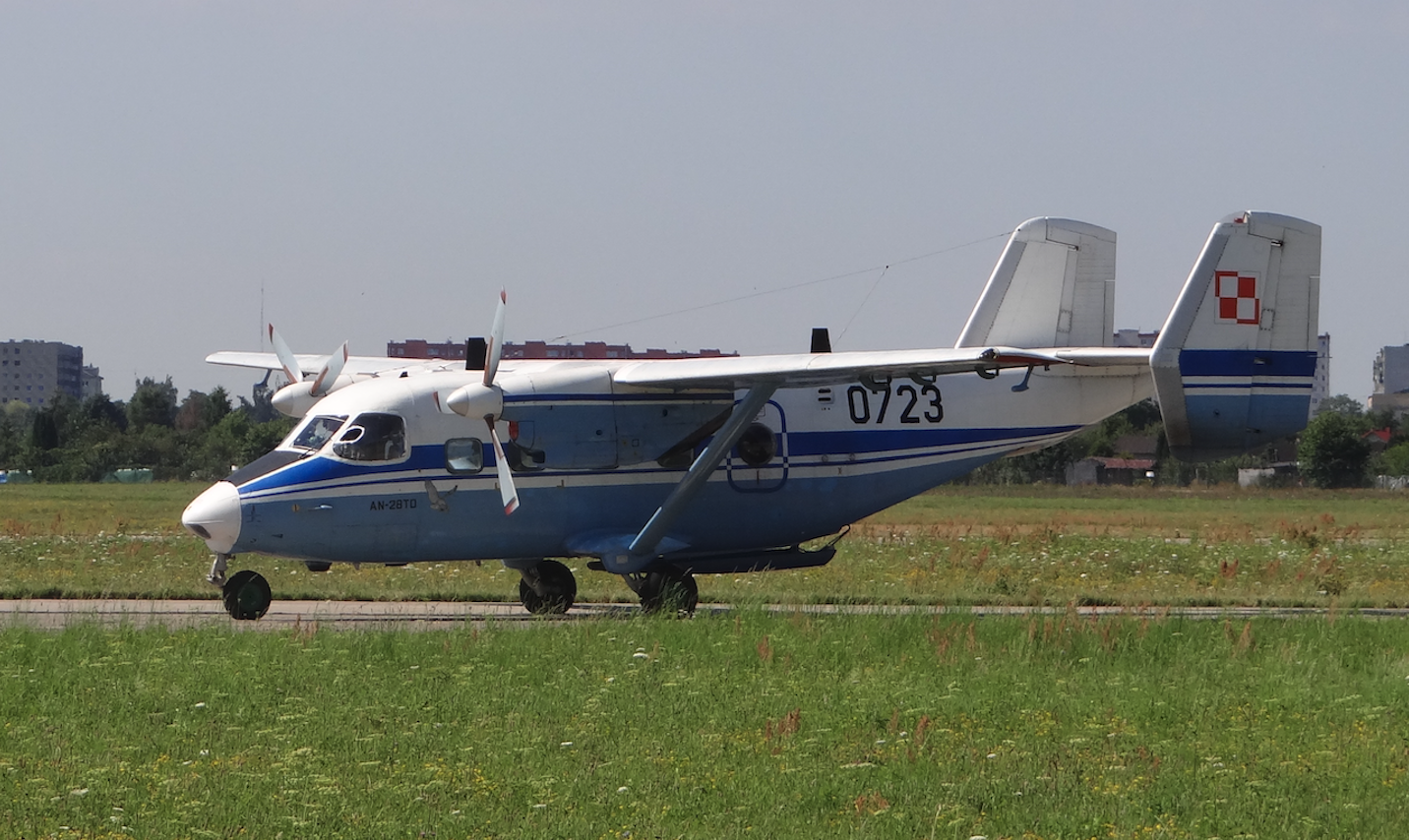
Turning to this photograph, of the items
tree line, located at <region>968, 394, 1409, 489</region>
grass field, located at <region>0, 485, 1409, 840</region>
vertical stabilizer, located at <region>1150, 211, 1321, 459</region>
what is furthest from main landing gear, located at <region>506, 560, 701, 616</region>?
tree line, located at <region>968, 394, 1409, 489</region>

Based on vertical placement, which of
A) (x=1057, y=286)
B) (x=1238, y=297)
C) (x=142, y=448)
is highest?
(x=1057, y=286)

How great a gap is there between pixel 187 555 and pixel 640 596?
13.2m

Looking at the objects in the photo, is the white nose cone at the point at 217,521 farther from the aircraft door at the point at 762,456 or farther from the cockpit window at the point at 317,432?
the aircraft door at the point at 762,456

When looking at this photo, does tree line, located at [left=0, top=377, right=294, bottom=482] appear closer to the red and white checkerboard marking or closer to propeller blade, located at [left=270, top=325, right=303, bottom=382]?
propeller blade, located at [left=270, top=325, right=303, bottom=382]

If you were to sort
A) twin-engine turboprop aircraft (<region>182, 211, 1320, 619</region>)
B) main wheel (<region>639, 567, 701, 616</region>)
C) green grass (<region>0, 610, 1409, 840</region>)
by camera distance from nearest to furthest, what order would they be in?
green grass (<region>0, 610, 1409, 840</region>), twin-engine turboprop aircraft (<region>182, 211, 1320, 619</region>), main wheel (<region>639, 567, 701, 616</region>)

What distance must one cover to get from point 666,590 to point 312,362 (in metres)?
8.68

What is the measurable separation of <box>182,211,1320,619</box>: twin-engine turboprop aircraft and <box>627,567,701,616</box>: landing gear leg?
0.03 meters

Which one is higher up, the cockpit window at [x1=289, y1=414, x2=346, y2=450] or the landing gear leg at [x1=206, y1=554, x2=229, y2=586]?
the cockpit window at [x1=289, y1=414, x2=346, y2=450]

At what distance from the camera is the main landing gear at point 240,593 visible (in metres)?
20.6

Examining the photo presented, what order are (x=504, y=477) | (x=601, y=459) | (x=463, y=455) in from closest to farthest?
(x=504, y=477)
(x=463, y=455)
(x=601, y=459)

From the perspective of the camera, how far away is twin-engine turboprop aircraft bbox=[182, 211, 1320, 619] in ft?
68.1

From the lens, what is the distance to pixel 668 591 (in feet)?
71.9

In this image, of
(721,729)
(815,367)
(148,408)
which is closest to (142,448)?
(148,408)

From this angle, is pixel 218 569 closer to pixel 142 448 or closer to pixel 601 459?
pixel 601 459
